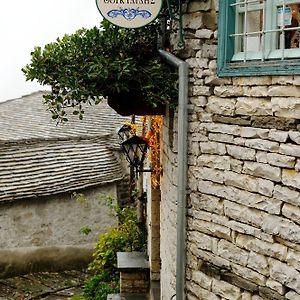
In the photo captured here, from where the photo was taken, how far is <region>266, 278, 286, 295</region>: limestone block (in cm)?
384

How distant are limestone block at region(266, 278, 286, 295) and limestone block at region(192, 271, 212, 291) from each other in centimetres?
68

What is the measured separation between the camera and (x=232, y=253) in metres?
4.29

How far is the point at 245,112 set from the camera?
4.08 m

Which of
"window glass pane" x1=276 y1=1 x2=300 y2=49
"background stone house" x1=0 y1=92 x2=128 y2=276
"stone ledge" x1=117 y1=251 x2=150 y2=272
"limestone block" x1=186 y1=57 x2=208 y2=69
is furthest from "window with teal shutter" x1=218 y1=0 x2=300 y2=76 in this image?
"background stone house" x1=0 y1=92 x2=128 y2=276

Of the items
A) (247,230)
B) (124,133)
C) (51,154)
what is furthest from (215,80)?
(51,154)

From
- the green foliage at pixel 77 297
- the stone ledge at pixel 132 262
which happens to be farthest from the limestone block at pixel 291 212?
the green foliage at pixel 77 297

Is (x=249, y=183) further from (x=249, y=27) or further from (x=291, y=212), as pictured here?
(x=249, y=27)

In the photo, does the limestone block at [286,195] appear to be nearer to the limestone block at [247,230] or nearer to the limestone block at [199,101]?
the limestone block at [247,230]

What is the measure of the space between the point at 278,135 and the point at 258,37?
0.77 metres

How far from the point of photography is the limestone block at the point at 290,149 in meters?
3.66

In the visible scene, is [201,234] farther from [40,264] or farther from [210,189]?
[40,264]

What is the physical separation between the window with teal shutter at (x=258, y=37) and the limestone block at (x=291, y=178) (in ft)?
2.14

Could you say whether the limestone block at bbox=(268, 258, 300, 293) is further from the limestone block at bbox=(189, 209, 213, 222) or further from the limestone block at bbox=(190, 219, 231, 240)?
the limestone block at bbox=(189, 209, 213, 222)

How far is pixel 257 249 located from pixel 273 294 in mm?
326
